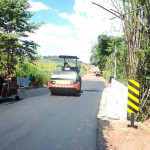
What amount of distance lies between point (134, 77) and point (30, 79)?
47.7ft

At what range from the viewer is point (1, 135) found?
17.0 ft

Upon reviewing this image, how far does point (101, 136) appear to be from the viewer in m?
5.36

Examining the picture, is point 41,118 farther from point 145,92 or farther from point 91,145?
point 145,92

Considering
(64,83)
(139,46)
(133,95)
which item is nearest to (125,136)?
(133,95)

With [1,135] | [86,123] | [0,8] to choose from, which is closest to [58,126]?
[86,123]

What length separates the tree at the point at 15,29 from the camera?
16891mm

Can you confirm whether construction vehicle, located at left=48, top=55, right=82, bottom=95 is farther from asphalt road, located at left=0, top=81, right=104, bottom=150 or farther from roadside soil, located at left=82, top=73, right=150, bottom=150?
roadside soil, located at left=82, top=73, right=150, bottom=150

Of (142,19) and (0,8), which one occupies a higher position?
(0,8)

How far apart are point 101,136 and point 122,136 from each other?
55cm

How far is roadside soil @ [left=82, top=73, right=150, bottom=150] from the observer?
183 inches

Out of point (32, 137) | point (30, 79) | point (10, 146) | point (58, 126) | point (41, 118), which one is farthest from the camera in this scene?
point (30, 79)

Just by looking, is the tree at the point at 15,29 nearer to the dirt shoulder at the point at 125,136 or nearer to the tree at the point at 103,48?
the dirt shoulder at the point at 125,136

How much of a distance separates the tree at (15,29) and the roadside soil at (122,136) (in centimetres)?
1227

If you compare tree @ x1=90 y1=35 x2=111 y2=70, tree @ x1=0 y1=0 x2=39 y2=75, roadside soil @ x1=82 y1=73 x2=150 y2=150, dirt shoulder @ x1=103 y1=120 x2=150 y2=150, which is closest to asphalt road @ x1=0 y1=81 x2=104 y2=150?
roadside soil @ x1=82 y1=73 x2=150 y2=150
